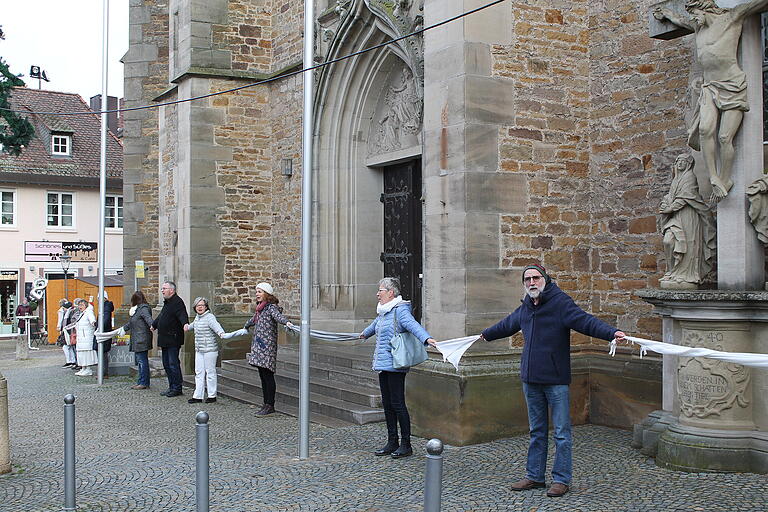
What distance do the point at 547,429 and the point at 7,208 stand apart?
32.4 m

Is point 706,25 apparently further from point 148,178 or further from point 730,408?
point 148,178

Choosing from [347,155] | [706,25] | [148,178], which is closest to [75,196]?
[148,178]

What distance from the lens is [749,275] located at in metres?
7.42

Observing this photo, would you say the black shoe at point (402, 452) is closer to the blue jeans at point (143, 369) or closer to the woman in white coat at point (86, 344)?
the blue jeans at point (143, 369)

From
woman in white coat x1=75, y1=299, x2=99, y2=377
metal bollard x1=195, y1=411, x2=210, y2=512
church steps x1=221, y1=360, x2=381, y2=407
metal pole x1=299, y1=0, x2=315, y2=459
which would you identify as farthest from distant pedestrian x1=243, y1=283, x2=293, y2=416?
woman in white coat x1=75, y1=299, x2=99, y2=377

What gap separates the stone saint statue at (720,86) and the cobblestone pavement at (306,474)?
2.49 metres

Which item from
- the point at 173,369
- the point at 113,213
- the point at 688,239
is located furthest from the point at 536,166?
the point at 113,213

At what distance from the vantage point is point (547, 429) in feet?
22.7

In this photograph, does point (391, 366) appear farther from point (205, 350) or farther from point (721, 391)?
point (205, 350)

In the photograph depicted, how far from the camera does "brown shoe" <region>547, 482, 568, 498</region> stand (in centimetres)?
676

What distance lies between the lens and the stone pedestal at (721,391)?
284 inches

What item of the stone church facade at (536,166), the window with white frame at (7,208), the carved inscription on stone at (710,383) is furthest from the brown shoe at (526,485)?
the window with white frame at (7,208)

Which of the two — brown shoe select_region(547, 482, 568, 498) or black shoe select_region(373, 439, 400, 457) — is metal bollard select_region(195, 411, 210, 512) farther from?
black shoe select_region(373, 439, 400, 457)

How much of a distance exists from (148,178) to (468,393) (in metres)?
14.8
